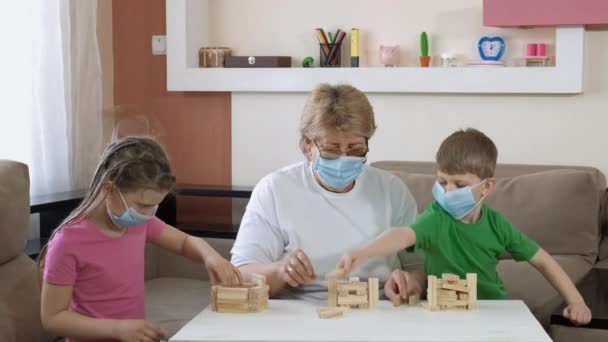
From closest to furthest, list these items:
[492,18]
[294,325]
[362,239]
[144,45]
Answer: [294,325] < [362,239] < [492,18] < [144,45]

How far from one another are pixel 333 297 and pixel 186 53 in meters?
2.19

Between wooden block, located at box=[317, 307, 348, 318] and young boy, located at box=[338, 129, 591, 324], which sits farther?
young boy, located at box=[338, 129, 591, 324]

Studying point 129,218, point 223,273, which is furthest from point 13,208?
point 223,273

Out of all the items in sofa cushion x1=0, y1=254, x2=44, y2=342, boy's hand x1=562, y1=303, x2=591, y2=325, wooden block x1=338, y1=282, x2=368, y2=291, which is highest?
wooden block x1=338, y1=282, x2=368, y2=291

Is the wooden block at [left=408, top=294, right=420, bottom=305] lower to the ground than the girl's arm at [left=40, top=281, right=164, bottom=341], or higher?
higher

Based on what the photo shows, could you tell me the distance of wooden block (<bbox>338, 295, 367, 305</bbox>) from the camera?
190 cm

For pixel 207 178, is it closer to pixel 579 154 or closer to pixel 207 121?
pixel 207 121

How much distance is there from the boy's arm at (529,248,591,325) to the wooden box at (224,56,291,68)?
1869 mm

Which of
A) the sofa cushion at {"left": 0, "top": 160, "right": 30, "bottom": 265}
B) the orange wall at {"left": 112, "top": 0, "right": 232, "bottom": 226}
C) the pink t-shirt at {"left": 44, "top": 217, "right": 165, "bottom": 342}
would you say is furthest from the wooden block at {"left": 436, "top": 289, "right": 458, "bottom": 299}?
the orange wall at {"left": 112, "top": 0, "right": 232, "bottom": 226}

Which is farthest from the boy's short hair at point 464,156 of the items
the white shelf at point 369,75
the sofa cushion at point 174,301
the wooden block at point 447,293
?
the white shelf at point 369,75

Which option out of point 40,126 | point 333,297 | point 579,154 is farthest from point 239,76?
point 333,297

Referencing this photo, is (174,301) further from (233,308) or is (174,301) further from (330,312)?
(330,312)

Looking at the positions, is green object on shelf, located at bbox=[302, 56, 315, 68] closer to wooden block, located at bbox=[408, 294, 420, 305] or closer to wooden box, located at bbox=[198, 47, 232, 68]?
wooden box, located at bbox=[198, 47, 232, 68]

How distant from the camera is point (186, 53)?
3891 millimetres
